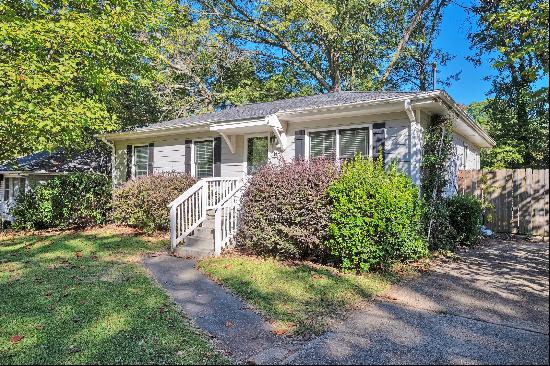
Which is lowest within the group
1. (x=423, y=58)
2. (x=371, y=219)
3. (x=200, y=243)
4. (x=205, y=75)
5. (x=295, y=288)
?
(x=295, y=288)

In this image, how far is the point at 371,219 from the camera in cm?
609

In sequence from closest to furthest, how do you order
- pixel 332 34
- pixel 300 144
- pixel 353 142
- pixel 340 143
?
pixel 353 142 → pixel 340 143 → pixel 300 144 → pixel 332 34

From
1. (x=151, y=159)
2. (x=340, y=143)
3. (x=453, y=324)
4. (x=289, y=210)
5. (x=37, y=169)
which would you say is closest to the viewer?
(x=453, y=324)

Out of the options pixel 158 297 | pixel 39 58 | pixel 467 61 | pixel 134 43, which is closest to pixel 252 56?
pixel 134 43

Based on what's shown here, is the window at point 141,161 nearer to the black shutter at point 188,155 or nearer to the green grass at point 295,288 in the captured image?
the black shutter at point 188,155

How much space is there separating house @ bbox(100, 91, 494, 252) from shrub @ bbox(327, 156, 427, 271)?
1.68 metres

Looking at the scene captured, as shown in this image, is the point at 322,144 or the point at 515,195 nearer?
the point at 515,195

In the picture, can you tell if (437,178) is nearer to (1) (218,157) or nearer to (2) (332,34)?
(1) (218,157)

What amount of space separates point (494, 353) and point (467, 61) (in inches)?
808

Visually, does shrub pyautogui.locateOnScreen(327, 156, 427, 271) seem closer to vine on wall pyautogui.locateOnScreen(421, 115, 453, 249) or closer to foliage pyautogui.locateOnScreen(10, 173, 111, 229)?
vine on wall pyautogui.locateOnScreen(421, 115, 453, 249)

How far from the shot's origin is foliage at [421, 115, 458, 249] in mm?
7742

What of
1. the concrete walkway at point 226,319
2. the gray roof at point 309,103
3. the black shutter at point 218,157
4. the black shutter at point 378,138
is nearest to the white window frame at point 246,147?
the gray roof at point 309,103

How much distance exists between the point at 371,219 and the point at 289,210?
1.60 metres

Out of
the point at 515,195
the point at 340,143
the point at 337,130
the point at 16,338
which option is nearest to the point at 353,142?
the point at 340,143
